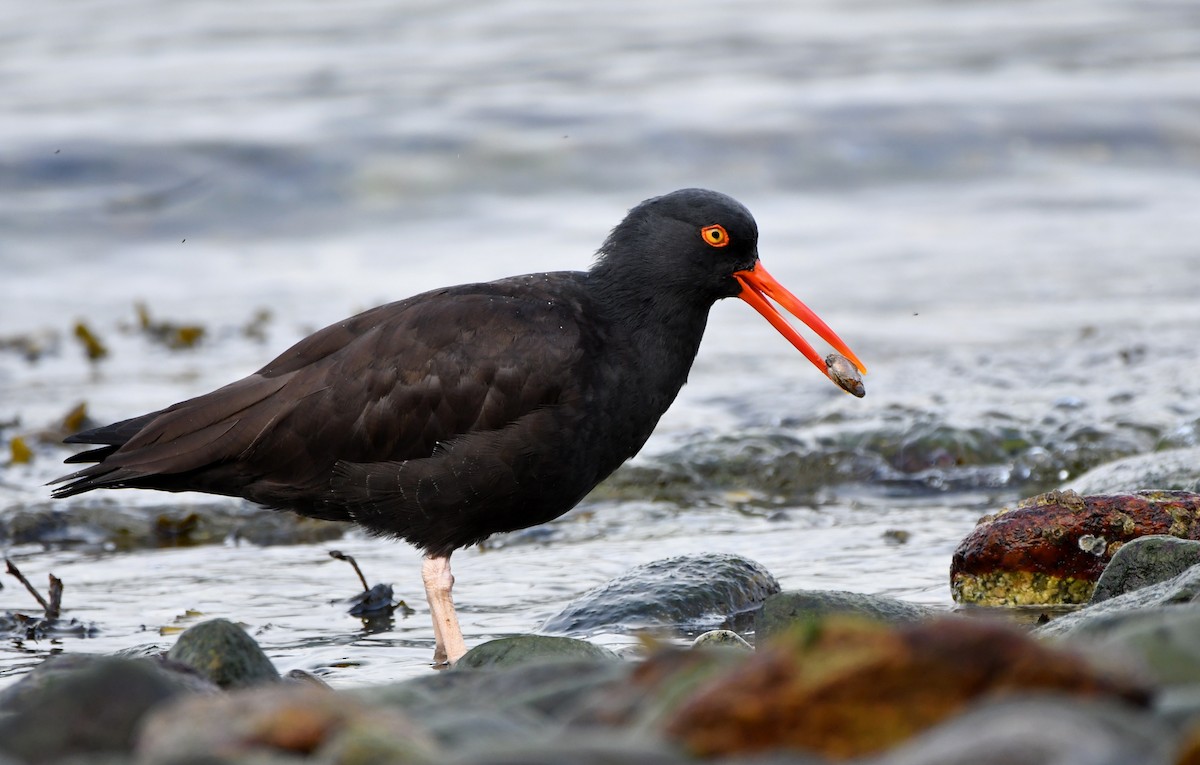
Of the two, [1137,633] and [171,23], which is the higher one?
[171,23]

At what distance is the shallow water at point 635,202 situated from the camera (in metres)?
6.10

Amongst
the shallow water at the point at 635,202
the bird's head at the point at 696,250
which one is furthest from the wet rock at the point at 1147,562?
the bird's head at the point at 696,250

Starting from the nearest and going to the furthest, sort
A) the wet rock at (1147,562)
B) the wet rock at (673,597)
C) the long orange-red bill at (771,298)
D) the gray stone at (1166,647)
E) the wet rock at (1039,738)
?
the wet rock at (1039,738) → the gray stone at (1166,647) → the wet rock at (1147,562) → the wet rock at (673,597) → the long orange-red bill at (771,298)

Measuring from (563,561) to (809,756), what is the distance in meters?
3.80

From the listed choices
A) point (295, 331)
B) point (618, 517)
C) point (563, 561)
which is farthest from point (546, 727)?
point (295, 331)

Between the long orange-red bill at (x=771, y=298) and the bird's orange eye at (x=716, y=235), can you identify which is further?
the long orange-red bill at (x=771, y=298)

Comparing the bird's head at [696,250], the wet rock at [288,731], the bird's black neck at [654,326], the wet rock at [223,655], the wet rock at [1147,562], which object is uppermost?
the bird's head at [696,250]

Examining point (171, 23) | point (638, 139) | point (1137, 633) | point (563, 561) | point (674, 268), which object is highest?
point (171, 23)

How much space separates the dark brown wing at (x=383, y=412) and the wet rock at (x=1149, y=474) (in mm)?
2286

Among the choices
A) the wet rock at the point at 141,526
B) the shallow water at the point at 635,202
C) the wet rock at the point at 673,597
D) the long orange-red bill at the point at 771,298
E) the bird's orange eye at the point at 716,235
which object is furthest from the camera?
the wet rock at the point at 141,526

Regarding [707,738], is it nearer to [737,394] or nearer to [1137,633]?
[1137,633]

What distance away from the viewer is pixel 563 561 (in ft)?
19.5

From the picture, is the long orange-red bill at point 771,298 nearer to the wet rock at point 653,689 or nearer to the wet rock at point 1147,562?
the wet rock at point 1147,562

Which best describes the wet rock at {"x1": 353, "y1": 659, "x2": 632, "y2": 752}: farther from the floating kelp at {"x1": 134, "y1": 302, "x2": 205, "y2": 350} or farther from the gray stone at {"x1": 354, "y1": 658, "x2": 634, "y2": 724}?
the floating kelp at {"x1": 134, "y1": 302, "x2": 205, "y2": 350}
